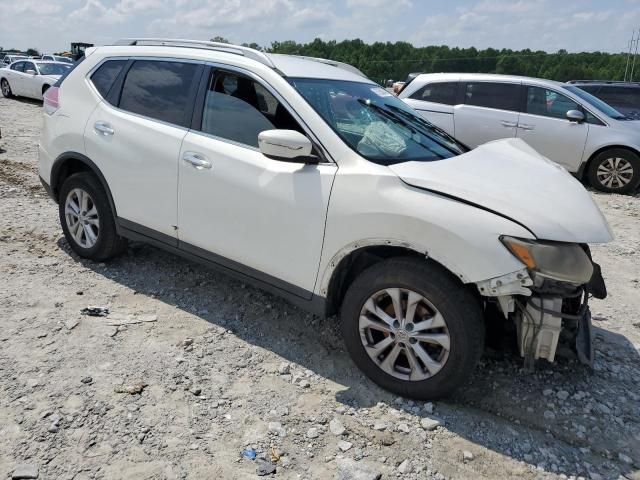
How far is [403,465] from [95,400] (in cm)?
168

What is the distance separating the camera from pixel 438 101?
962cm

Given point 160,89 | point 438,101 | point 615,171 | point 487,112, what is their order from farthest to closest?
point 438,101 → point 487,112 → point 615,171 → point 160,89

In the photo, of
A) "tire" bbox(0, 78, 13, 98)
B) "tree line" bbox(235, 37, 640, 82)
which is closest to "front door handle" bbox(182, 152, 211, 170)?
"tire" bbox(0, 78, 13, 98)

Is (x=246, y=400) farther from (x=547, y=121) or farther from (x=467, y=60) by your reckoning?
(x=467, y=60)

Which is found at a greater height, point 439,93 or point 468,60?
point 468,60

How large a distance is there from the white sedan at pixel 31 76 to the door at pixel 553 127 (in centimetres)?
1469

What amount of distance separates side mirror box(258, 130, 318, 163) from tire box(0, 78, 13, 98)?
767 inches

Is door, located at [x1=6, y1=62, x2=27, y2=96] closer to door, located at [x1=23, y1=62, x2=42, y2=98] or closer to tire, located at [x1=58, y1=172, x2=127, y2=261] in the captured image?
door, located at [x1=23, y1=62, x2=42, y2=98]

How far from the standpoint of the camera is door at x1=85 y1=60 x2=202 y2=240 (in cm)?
375

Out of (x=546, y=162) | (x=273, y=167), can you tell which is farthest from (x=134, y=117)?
(x=546, y=162)

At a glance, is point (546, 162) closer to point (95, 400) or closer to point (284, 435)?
point (284, 435)

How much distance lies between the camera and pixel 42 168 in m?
4.70

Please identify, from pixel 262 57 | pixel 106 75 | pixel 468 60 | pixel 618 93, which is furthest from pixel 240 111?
pixel 468 60

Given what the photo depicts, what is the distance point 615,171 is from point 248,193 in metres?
7.50
